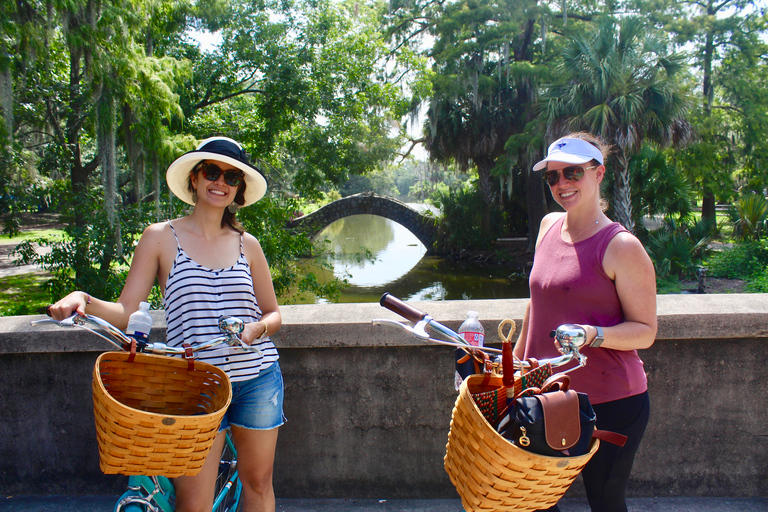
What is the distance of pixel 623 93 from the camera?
16469 millimetres

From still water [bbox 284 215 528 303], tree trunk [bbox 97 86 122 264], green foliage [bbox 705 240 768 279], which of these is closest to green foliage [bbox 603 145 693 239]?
green foliage [bbox 705 240 768 279]

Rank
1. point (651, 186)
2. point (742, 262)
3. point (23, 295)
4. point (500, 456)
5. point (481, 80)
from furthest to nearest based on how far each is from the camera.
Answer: point (481, 80) → point (651, 186) → point (742, 262) → point (23, 295) → point (500, 456)

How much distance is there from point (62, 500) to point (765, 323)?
3545mm

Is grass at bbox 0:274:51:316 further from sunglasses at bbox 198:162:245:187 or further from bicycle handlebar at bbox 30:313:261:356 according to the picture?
bicycle handlebar at bbox 30:313:261:356

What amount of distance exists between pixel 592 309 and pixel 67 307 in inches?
64.4

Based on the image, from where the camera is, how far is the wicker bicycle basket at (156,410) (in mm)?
1442

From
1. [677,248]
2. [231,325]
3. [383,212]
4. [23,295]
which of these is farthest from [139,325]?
[383,212]

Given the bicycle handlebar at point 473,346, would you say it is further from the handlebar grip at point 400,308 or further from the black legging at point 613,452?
the black legging at point 613,452

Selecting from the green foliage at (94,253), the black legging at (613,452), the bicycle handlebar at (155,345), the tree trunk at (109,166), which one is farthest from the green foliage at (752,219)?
the bicycle handlebar at (155,345)

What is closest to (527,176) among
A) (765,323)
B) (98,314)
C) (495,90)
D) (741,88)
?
(495,90)

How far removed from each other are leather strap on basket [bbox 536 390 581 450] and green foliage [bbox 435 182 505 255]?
934 inches

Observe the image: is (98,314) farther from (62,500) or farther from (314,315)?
(62,500)

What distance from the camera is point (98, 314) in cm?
180

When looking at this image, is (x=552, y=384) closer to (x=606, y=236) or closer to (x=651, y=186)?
(x=606, y=236)
